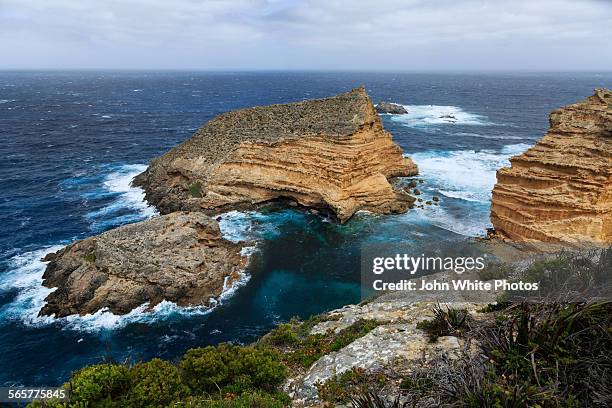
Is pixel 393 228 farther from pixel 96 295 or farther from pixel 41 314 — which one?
pixel 41 314

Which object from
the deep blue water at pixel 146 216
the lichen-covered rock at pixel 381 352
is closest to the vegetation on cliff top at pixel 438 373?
the lichen-covered rock at pixel 381 352

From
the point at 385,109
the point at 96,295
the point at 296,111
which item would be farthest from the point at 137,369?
the point at 385,109

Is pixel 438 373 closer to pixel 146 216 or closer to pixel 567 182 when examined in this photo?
pixel 567 182

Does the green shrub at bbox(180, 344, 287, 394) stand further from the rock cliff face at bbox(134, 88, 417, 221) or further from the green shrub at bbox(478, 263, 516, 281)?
the rock cliff face at bbox(134, 88, 417, 221)

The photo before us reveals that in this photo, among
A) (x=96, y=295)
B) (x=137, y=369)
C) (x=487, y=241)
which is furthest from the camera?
(x=487, y=241)

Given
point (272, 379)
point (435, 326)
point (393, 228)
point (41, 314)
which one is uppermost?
point (435, 326)
